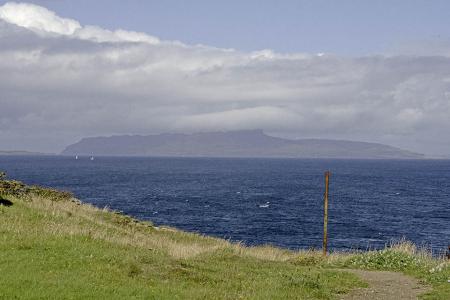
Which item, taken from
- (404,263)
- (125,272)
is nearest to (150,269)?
(125,272)

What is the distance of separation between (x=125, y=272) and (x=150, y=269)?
4.24 feet

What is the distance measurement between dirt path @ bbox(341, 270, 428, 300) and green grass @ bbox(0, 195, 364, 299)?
719 mm

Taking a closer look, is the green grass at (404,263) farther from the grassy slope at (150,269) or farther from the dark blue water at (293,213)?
the dark blue water at (293,213)

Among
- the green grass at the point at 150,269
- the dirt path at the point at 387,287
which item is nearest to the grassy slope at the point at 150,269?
the green grass at the point at 150,269

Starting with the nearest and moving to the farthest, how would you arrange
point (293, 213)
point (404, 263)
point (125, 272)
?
point (125, 272), point (404, 263), point (293, 213)

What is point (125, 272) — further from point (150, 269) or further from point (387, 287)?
point (387, 287)

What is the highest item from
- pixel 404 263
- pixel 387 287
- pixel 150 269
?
pixel 150 269

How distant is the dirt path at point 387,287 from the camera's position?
21.9 metres

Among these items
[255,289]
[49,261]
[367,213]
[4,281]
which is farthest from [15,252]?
[367,213]

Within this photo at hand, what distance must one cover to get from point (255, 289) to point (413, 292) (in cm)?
703

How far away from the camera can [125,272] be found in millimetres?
20703

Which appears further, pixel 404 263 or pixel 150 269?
pixel 404 263

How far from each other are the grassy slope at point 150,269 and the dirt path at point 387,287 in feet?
2.24

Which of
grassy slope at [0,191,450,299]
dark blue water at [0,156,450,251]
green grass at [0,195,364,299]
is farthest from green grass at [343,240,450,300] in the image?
dark blue water at [0,156,450,251]
